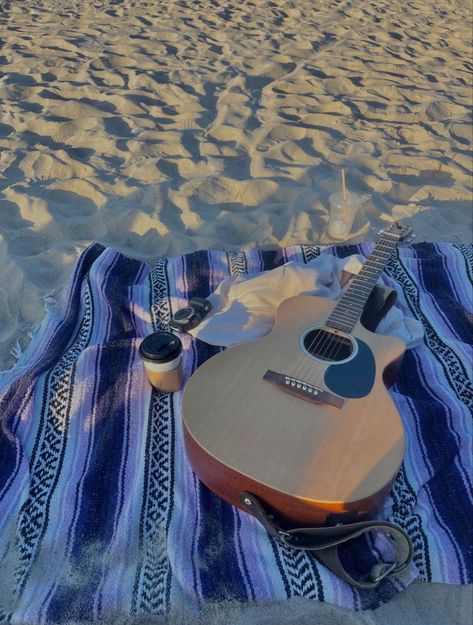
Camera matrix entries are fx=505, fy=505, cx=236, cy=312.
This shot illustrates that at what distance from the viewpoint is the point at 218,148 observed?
3107 mm

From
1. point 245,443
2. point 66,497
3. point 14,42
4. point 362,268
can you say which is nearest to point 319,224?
point 362,268

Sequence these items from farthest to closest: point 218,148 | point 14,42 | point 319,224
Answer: point 14,42 < point 218,148 < point 319,224

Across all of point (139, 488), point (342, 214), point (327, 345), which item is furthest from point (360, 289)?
point (139, 488)

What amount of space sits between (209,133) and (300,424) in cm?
244

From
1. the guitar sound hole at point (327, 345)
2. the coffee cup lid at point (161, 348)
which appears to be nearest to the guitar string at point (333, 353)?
the guitar sound hole at point (327, 345)

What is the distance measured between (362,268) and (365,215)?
941 mm

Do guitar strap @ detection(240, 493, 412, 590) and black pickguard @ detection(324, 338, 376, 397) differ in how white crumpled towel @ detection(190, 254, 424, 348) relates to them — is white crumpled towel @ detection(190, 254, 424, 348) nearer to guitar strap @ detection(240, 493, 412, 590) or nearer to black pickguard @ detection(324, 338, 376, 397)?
black pickguard @ detection(324, 338, 376, 397)

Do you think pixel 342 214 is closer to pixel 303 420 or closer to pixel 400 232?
pixel 400 232

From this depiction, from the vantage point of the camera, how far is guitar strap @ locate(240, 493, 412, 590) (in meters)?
1.21

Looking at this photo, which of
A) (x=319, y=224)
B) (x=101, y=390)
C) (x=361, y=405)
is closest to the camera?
(x=361, y=405)

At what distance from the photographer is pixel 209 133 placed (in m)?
3.25

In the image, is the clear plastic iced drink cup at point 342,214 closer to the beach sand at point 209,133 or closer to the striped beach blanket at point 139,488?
the beach sand at point 209,133

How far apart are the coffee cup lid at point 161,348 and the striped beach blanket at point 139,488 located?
224 millimetres

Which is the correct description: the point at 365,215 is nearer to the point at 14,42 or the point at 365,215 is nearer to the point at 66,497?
the point at 66,497
